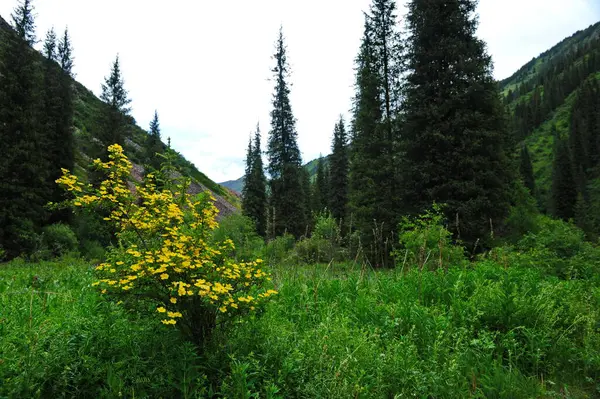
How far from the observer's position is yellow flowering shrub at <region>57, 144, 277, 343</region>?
8.32 feet

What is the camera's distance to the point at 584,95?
268 feet

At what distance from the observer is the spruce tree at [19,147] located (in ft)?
63.1

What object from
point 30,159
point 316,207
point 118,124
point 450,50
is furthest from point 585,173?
point 30,159

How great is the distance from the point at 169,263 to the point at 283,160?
26990 millimetres

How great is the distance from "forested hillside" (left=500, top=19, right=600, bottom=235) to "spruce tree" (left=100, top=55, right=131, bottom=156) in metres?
40.8

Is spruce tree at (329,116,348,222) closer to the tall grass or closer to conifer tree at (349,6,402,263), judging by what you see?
conifer tree at (349,6,402,263)

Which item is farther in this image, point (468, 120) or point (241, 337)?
point (468, 120)

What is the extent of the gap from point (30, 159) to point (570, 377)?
89.1 feet

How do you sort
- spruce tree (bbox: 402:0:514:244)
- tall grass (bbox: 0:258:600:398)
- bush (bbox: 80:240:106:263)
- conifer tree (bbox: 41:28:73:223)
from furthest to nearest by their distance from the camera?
conifer tree (bbox: 41:28:73:223) → bush (bbox: 80:240:106:263) → spruce tree (bbox: 402:0:514:244) → tall grass (bbox: 0:258:600:398)

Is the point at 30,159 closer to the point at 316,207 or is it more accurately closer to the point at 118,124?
the point at 118,124

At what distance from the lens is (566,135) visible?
85125 mm

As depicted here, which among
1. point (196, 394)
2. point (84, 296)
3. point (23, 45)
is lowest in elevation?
point (196, 394)

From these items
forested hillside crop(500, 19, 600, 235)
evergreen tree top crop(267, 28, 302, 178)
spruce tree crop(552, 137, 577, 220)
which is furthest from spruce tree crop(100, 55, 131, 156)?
spruce tree crop(552, 137, 577, 220)

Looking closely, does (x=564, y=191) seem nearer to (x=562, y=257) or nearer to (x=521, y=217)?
(x=521, y=217)
